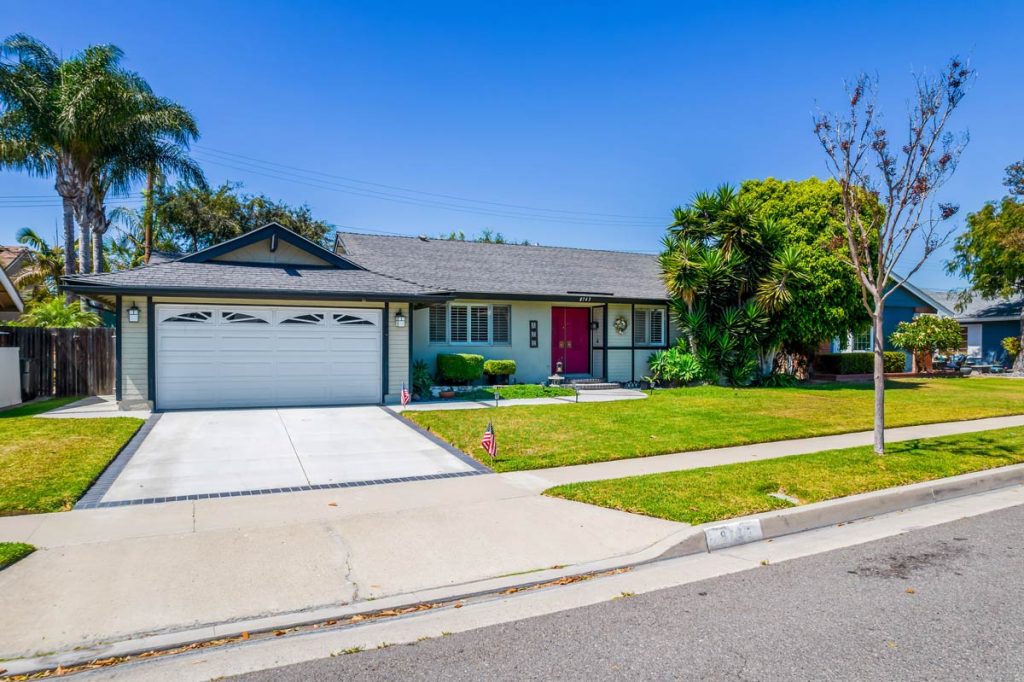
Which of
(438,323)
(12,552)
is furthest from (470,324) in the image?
(12,552)

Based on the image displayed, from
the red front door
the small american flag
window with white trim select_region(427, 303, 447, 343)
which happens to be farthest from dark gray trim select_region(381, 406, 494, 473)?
the red front door

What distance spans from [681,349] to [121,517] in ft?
53.1

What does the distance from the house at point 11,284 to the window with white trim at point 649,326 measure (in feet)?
56.2

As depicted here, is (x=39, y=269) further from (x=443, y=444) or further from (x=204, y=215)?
(x=443, y=444)

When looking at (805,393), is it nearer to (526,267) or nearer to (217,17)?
(526,267)

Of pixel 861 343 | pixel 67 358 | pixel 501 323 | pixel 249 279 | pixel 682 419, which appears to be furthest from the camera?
pixel 861 343

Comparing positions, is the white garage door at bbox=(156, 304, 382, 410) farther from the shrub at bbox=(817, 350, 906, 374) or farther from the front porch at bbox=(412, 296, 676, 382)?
the shrub at bbox=(817, 350, 906, 374)

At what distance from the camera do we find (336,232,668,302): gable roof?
60.2 ft

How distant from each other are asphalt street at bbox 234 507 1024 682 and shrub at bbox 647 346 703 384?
1363cm

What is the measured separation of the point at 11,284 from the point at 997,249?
37.0 m

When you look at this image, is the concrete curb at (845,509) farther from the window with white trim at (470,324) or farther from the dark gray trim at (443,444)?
the window with white trim at (470,324)

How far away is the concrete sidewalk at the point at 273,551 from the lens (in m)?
4.14

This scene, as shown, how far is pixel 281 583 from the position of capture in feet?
15.2

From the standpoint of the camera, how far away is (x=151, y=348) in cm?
1320
